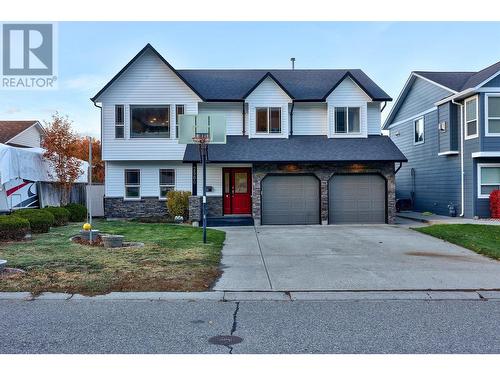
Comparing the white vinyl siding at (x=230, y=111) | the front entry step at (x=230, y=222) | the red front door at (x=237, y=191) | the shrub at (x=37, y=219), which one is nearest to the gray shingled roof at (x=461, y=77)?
the white vinyl siding at (x=230, y=111)

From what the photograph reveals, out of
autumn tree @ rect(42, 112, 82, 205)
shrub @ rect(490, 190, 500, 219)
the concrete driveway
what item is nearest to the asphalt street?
the concrete driveway

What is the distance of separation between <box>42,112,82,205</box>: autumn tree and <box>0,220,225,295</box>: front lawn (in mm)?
8587

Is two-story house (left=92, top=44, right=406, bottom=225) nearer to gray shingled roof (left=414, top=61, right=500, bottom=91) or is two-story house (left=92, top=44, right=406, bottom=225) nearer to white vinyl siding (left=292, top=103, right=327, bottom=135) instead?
white vinyl siding (left=292, top=103, right=327, bottom=135)

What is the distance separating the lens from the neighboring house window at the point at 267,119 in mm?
22031

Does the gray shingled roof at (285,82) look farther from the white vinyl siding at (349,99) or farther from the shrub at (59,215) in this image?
the shrub at (59,215)

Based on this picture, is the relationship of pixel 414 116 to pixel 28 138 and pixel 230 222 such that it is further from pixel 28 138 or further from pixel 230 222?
pixel 28 138

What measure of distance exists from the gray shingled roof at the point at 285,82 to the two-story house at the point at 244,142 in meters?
0.12

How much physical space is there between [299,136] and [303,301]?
1535 centimetres

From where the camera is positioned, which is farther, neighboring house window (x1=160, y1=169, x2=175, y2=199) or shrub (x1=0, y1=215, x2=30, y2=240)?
neighboring house window (x1=160, y1=169, x2=175, y2=199)

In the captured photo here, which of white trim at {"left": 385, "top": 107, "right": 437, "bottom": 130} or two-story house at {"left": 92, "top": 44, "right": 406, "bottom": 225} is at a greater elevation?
white trim at {"left": 385, "top": 107, "right": 437, "bottom": 130}

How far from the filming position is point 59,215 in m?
19.1

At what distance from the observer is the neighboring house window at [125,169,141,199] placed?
2234 cm

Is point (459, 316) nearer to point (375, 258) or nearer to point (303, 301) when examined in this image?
point (303, 301)

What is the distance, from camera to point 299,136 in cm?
2222
